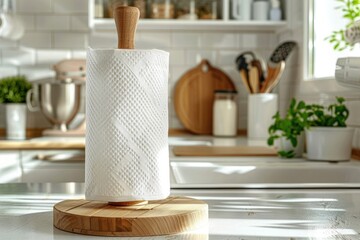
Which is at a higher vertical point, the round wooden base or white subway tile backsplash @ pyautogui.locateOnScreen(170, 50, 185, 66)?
white subway tile backsplash @ pyautogui.locateOnScreen(170, 50, 185, 66)

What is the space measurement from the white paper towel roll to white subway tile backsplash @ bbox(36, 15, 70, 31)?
2.36 meters

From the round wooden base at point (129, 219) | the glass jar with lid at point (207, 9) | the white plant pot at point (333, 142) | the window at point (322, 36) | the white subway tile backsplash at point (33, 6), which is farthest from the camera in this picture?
the white subway tile backsplash at point (33, 6)

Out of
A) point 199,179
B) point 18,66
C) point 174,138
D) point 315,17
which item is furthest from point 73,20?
point 199,179

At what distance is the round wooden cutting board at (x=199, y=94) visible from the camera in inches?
130

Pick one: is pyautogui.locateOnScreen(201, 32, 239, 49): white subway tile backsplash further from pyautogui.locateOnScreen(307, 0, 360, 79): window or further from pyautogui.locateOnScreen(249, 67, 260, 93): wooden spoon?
pyautogui.locateOnScreen(307, 0, 360, 79): window

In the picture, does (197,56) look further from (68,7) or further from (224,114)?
(68,7)

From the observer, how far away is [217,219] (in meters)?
1.05

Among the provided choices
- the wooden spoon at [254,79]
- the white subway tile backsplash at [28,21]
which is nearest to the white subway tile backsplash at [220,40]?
the wooden spoon at [254,79]

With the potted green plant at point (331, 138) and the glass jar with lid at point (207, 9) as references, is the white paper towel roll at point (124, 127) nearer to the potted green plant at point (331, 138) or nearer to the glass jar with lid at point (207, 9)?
the potted green plant at point (331, 138)

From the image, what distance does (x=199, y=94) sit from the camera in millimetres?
3303

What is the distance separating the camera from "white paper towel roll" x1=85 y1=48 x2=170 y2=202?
0.98m

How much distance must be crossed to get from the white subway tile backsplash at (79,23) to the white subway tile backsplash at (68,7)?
0.10 ft

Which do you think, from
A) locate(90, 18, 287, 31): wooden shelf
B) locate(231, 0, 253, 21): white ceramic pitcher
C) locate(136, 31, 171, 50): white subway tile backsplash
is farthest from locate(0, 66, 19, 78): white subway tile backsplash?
locate(231, 0, 253, 21): white ceramic pitcher

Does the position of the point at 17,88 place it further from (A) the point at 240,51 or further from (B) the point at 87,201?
(B) the point at 87,201
